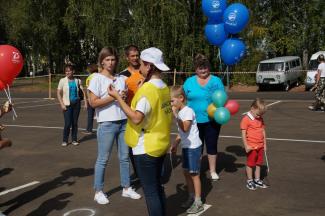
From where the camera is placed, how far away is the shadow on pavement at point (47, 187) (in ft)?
17.9

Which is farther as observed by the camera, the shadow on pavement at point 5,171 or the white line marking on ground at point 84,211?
the shadow on pavement at point 5,171

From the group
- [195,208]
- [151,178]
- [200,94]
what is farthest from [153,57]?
[200,94]

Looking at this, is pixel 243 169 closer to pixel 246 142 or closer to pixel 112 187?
pixel 246 142

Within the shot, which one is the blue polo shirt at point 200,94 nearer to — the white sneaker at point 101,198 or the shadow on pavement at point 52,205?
the white sneaker at point 101,198

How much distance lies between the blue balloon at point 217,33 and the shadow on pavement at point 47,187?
548 centimetres

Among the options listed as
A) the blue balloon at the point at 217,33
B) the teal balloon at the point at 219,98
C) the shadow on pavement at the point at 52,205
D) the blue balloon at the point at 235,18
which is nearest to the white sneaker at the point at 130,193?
the shadow on pavement at the point at 52,205

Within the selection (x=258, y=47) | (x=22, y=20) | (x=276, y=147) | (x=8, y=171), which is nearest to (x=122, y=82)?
(x=8, y=171)

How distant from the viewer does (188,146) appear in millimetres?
4875

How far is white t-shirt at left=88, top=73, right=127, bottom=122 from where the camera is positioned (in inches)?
202

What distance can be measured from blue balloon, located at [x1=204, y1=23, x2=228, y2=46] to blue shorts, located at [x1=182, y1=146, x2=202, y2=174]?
643 cm

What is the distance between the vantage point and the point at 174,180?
6.27 metres

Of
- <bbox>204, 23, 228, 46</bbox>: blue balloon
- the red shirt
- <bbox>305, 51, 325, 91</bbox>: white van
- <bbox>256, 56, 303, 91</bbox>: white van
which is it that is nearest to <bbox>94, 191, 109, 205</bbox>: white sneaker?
the red shirt

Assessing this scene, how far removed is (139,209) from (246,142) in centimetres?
170

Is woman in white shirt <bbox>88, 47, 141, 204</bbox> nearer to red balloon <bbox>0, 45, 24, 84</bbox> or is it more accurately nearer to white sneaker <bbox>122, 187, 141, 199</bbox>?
white sneaker <bbox>122, 187, 141, 199</bbox>
